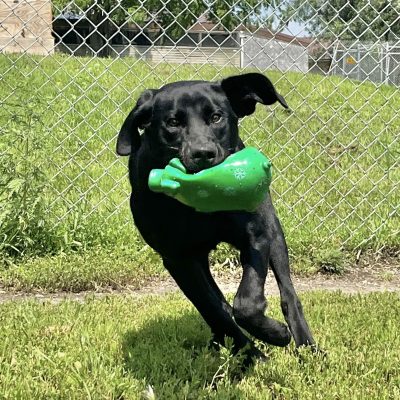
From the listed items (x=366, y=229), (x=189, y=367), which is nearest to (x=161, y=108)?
(x=189, y=367)

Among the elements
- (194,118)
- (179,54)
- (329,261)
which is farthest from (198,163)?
(179,54)

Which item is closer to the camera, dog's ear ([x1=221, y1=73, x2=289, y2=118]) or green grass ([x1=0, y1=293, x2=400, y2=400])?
green grass ([x1=0, y1=293, x2=400, y2=400])

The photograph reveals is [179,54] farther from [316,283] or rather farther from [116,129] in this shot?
[316,283]

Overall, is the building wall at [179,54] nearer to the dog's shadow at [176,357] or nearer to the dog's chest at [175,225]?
the dog's shadow at [176,357]

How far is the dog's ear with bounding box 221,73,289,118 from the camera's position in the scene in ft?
8.40

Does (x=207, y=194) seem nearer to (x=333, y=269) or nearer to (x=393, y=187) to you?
(x=333, y=269)

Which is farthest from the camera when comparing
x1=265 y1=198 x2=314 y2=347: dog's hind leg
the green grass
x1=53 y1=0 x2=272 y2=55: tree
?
x1=53 y1=0 x2=272 y2=55: tree

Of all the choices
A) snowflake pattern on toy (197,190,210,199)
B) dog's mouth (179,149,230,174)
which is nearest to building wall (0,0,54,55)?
dog's mouth (179,149,230,174)

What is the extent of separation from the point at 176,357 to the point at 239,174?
3.08 ft

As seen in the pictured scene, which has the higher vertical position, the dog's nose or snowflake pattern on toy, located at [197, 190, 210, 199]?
the dog's nose

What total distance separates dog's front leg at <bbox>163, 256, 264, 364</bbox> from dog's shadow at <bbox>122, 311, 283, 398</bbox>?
0.09 m

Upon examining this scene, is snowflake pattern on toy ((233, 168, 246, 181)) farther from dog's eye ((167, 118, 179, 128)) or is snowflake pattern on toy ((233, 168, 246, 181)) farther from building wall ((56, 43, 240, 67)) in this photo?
building wall ((56, 43, 240, 67))

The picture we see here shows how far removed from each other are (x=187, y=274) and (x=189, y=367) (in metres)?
0.35

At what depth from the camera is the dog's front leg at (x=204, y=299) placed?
2.58 meters
